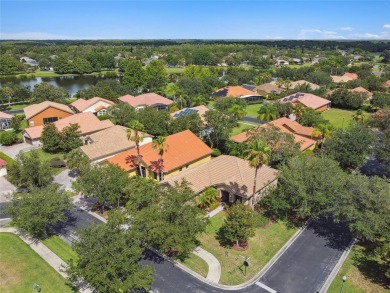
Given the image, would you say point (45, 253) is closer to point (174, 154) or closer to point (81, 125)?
point (174, 154)

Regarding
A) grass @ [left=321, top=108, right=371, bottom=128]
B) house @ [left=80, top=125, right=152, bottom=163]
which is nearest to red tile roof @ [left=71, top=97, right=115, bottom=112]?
house @ [left=80, top=125, right=152, bottom=163]

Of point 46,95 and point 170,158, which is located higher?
point 46,95

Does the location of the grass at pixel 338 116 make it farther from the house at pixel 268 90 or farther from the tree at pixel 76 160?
the tree at pixel 76 160

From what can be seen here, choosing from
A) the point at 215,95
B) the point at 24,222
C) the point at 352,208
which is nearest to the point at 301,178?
the point at 352,208

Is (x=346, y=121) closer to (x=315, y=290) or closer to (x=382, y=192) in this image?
(x=382, y=192)

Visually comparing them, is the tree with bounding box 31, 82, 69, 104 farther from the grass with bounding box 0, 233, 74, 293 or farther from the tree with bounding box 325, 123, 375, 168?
the tree with bounding box 325, 123, 375, 168

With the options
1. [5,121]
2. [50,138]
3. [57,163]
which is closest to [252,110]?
[50,138]
